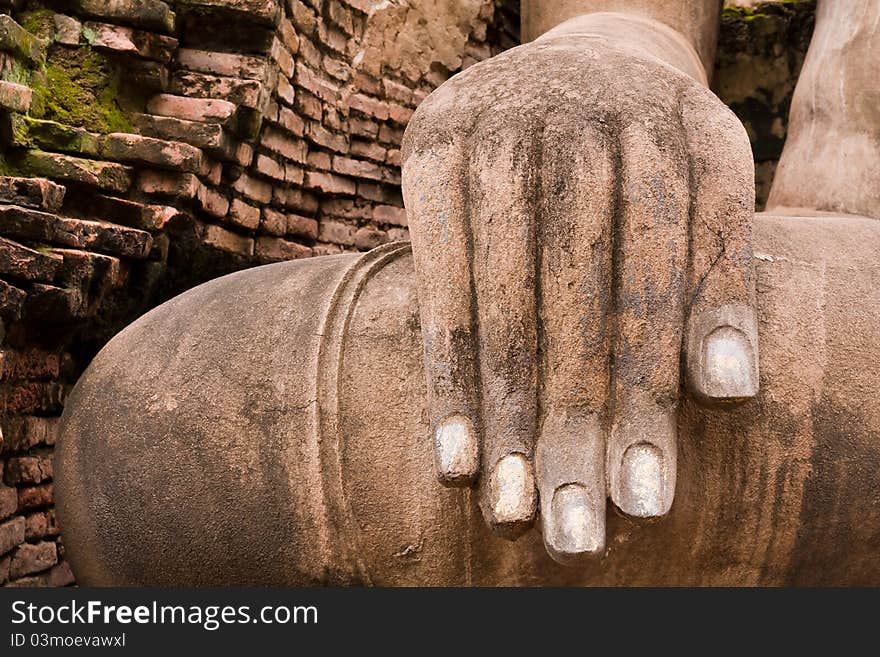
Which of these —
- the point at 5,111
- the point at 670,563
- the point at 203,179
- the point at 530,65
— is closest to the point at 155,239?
the point at 203,179

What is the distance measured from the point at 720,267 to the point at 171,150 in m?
1.60

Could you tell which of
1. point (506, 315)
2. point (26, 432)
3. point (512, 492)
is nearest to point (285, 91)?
point (26, 432)

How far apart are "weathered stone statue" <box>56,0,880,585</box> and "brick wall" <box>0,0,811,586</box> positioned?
59 cm

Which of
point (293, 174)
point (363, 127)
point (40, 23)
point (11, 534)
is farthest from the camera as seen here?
point (363, 127)

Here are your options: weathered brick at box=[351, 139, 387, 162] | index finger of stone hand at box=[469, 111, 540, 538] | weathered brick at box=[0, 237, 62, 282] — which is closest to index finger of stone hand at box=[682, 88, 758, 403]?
index finger of stone hand at box=[469, 111, 540, 538]

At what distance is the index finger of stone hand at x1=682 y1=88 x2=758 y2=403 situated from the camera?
176cm

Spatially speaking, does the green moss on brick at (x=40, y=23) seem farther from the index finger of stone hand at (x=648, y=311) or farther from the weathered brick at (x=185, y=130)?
the index finger of stone hand at (x=648, y=311)

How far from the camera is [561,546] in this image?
1.67 meters

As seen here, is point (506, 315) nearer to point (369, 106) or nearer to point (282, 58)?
point (282, 58)

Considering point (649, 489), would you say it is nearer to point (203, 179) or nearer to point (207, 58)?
point (203, 179)

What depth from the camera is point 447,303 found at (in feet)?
6.02

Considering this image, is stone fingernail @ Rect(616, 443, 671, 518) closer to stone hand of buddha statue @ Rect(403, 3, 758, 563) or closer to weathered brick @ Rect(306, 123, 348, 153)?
stone hand of buddha statue @ Rect(403, 3, 758, 563)

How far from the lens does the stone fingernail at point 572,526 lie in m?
1.67

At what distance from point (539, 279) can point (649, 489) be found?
35cm
